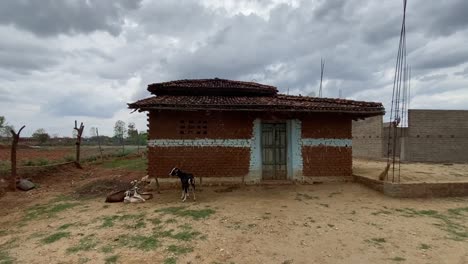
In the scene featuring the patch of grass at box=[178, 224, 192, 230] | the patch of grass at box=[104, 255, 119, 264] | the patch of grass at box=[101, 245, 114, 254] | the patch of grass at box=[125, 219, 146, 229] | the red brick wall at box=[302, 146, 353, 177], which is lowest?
the patch of grass at box=[104, 255, 119, 264]

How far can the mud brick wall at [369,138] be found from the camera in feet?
57.5

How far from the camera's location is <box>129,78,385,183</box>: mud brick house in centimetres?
1019

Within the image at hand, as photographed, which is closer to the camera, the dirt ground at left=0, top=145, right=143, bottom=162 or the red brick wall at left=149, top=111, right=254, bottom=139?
the red brick wall at left=149, top=111, right=254, bottom=139

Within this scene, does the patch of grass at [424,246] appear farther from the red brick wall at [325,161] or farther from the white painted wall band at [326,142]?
the white painted wall band at [326,142]

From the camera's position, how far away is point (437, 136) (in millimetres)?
15844

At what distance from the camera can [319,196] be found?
925 cm

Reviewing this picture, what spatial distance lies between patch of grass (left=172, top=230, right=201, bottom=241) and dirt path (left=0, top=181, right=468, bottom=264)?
2 cm

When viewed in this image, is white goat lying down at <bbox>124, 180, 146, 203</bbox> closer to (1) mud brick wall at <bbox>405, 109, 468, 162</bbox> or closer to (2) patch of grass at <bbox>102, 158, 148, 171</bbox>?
(2) patch of grass at <bbox>102, 158, 148, 171</bbox>

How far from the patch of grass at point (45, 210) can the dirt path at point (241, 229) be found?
3 centimetres

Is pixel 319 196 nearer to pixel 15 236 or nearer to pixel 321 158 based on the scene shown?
pixel 321 158

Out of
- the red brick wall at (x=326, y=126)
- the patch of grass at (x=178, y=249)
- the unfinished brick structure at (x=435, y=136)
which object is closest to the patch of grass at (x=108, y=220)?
the patch of grass at (x=178, y=249)

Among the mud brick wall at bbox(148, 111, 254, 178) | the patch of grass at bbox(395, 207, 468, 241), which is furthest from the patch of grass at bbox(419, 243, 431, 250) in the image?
the mud brick wall at bbox(148, 111, 254, 178)

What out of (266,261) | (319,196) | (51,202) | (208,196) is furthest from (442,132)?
(51,202)

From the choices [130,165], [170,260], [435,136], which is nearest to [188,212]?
[170,260]
